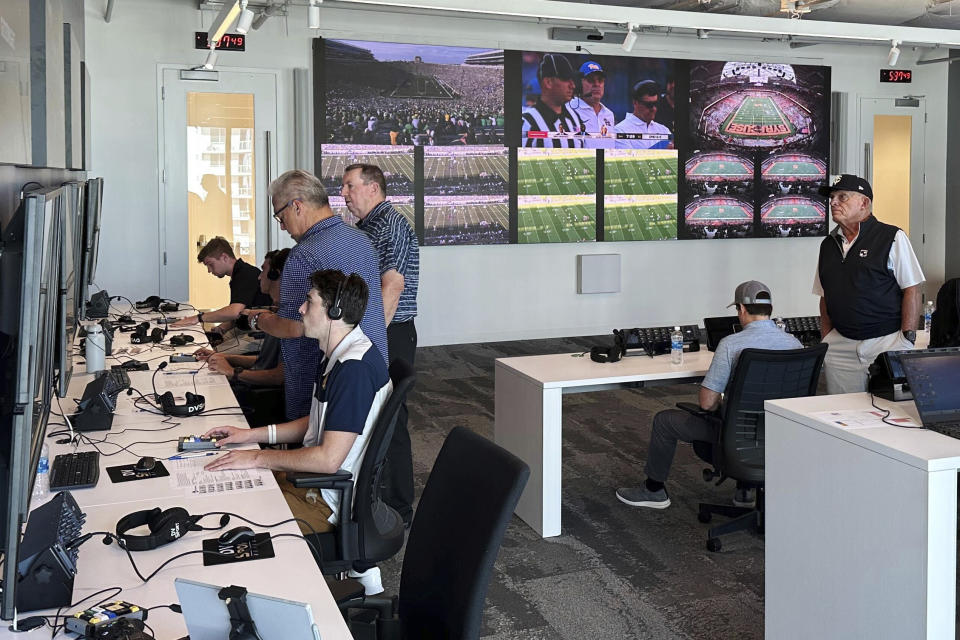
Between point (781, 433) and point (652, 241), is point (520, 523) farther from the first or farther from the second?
point (652, 241)

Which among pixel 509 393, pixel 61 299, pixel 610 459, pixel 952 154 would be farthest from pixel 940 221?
pixel 61 299

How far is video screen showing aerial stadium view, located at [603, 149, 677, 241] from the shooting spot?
9.48 meters

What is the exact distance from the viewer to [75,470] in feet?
8.66

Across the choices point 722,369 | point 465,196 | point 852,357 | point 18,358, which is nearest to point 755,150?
point 465,196

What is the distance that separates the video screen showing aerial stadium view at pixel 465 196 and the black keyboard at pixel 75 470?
6253mm

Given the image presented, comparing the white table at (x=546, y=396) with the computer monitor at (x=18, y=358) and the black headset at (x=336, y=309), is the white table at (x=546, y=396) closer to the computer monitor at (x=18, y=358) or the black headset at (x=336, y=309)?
the black headset at (x=336, y=309)

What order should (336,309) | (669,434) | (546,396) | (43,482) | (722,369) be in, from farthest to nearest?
(669,434)
(546,396)
(722,369)
(336,309)
(43,482)

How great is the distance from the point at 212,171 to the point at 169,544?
21.8ft

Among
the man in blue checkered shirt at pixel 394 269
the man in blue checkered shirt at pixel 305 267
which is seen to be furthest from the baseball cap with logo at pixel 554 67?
the man in blue checkered shirt at pixel 305 267

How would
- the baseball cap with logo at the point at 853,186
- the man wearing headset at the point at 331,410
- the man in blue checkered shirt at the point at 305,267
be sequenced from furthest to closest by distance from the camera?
the baseball cap with logo at the point at 853,186
the man in blue checkered shirt at the point at 305,267
the man wearing headset at the point at 331,410

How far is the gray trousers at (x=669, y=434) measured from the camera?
4230mm

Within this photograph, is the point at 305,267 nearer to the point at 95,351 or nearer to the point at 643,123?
the point at 95,351

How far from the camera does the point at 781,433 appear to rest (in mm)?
3020

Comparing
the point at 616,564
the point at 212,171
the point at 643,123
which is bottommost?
the point at 616,564
